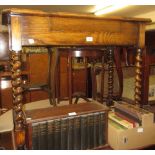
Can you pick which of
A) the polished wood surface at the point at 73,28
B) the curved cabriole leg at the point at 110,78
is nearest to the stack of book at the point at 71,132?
the polished wood surface at the point at 73,28

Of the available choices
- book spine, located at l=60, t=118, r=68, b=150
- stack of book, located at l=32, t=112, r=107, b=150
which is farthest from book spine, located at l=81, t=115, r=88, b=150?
book spine, located at l=60, t=118, r=68, b=150

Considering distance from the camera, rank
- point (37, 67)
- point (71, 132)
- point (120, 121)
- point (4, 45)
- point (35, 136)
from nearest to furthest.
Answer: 1. point (35, 136)
2. point (71, 132)
3. point (120, 121)
4. point (37, 67)
5. point (4, 45)

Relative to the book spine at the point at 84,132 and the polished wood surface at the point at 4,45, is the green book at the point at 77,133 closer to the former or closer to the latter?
the book spine at the point at 84,132

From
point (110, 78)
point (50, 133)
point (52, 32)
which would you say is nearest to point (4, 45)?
point (110, 78)

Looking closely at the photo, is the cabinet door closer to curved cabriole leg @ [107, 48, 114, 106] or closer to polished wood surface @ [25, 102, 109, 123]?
curved cabriole leg @ [107, 48, 114, 106]

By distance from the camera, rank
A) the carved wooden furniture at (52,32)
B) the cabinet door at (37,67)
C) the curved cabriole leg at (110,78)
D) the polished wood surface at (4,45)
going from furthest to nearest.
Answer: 1. the polished wood surface at (4,45)
2. the cabinet door at (37,67)
3. the curved cabriole leg at (110,78)
4. the carved wooden furniture at (52,32)

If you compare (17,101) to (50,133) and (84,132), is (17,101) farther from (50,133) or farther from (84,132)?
(84,132)

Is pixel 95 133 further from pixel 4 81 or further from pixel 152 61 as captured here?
pixel 4 81

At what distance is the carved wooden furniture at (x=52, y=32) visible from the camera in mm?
1321

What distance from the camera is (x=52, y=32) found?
141 centimetres

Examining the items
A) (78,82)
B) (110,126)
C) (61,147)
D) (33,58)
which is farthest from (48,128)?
(78,82)

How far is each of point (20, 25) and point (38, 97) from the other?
298 centimetres

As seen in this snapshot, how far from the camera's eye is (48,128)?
141 cm

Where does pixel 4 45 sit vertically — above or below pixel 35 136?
above
